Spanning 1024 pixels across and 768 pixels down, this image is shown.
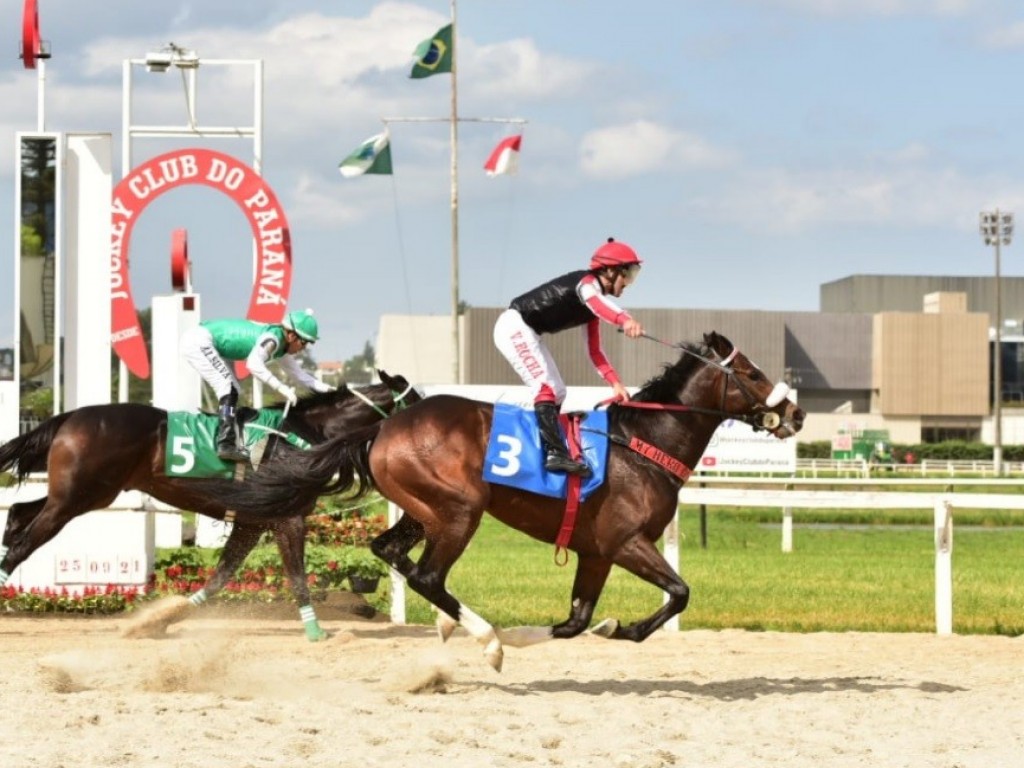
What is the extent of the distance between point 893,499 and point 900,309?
→ 223ft

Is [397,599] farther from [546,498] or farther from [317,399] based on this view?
[546,498]

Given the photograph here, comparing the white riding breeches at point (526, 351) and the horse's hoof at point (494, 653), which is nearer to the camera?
the horse's hoof at point (494, 653)

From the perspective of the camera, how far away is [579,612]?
24.2 feet

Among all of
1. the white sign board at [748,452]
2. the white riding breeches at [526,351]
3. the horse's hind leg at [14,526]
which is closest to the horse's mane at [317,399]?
the horse's hind leg at [14,526]

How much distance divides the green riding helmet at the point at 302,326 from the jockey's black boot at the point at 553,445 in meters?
2.11

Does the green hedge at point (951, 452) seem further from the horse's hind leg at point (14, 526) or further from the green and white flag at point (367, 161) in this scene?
the horse's hind leg at point (14, 526)

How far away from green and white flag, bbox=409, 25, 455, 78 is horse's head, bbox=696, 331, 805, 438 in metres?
23.4

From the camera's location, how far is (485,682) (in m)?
7.50

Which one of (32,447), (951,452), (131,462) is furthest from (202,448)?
(951,452)

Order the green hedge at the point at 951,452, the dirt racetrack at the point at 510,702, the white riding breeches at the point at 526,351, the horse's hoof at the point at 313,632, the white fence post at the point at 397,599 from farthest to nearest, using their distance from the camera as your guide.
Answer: the green hedge at the point at 951,452
the white fence post at the point at 397,599
the horse's hoof at the point at 313,632
the white riding breeches at the point at 526,351
the dirt racetrack at the point at 510,702

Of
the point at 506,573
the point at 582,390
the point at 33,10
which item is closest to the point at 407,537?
the point at 506,573

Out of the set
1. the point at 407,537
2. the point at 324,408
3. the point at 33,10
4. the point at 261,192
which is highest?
the point at 33,10

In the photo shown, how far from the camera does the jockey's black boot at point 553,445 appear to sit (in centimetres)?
714

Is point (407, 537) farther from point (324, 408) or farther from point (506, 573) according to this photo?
point (506, 573)
